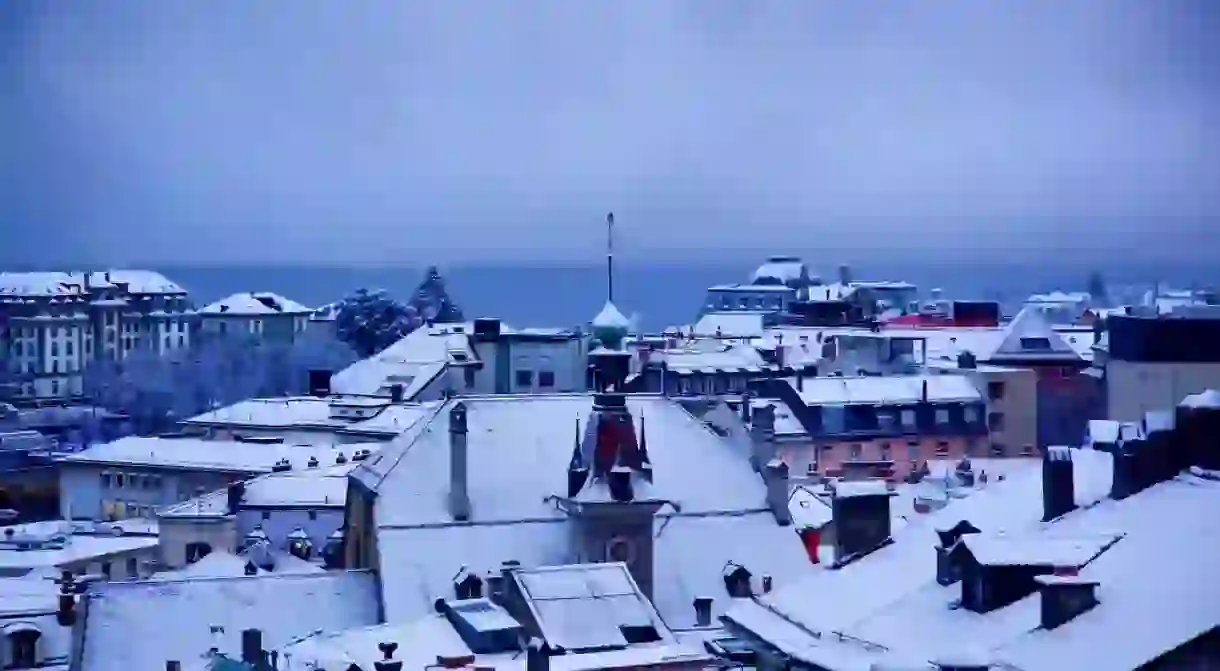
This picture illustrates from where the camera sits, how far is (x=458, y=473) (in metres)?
20.4

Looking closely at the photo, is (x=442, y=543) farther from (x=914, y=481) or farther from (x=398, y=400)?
(x=398, y=400)

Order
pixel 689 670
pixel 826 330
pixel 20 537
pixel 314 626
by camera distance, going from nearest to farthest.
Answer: pixel 689 670, pixel 314 626, pixel 20 537, pixel 826 330

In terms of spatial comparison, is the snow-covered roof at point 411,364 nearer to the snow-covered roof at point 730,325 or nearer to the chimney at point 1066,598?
the snow-covered roof at point 730,325

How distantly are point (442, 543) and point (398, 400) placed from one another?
22.7 meters

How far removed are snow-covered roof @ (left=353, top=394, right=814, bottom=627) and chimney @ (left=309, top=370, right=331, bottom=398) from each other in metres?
25.4

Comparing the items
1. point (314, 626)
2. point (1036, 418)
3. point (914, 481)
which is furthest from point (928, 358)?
point (314, 626)

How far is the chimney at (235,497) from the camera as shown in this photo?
95.3ft

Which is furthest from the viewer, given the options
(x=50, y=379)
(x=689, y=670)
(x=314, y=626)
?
(x=50, y=379)

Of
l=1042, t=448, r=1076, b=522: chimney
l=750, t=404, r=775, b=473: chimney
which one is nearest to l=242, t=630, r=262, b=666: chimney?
l=750, t=404, r=775, b=473: chimney

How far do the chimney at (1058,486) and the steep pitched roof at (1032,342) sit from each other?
1066 inches

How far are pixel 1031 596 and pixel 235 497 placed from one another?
19.0 m

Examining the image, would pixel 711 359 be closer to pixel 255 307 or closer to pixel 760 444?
pixel 760 444

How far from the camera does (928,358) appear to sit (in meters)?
45.2

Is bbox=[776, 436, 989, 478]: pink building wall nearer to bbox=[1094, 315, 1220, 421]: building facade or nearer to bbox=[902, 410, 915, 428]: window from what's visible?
bbox=[902, 410, 915, 428]: window
